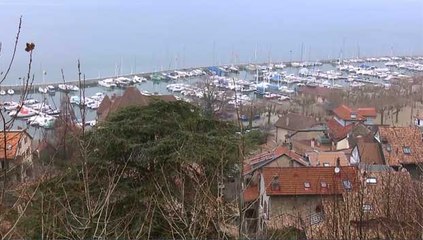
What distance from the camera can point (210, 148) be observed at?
5.14 meters

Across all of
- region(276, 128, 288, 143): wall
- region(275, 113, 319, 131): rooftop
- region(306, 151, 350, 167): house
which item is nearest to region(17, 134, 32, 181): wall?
region(306, 151, 350, 167): house

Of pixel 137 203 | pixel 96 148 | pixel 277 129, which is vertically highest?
pixel 96 148

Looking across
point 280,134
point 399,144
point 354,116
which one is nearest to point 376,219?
point 399,144

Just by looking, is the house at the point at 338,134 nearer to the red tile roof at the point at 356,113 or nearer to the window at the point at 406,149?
the red tile roof at the point at 356,113

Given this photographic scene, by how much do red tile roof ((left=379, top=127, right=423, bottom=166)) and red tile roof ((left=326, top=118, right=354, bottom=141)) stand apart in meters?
2.61

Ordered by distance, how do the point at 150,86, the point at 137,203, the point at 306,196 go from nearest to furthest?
the point at 137,203
the point at 306,196
the point at 150,86

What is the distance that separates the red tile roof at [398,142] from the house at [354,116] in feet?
15.0

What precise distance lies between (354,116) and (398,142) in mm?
6028

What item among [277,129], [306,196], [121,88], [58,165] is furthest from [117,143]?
[121,88]

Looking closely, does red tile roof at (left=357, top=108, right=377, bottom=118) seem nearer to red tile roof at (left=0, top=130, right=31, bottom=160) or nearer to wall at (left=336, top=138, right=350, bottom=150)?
wall at (left=336, top=138, right=350, bottom=150)

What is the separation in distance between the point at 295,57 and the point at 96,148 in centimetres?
2944

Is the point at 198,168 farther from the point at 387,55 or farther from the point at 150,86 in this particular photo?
the point at 387,55

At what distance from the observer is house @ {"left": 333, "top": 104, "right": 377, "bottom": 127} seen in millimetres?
16219

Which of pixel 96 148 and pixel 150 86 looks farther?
pixel 150 86
